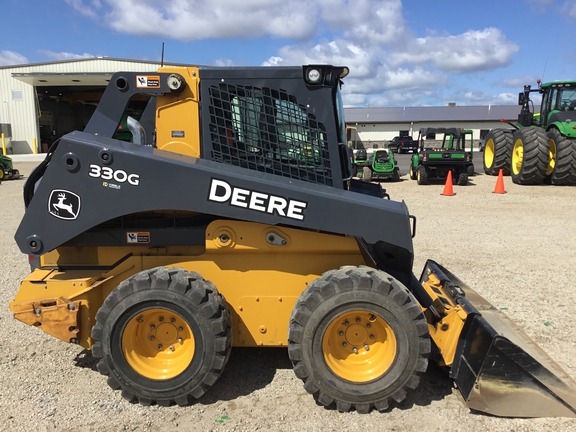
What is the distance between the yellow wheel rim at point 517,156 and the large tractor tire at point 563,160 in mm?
1191

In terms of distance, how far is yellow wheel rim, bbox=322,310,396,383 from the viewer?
10.9 feet

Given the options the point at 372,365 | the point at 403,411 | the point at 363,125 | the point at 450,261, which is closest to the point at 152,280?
the point at 372,365

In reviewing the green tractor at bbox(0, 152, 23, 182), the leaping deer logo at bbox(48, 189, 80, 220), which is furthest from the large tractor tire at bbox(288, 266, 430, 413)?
the green tractor at bbox(0, 152, 23, 182)

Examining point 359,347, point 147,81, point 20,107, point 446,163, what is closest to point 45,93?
point 20,107

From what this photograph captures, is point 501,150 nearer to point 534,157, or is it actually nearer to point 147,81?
point 534,157

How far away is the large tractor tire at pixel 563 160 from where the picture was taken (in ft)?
45.3

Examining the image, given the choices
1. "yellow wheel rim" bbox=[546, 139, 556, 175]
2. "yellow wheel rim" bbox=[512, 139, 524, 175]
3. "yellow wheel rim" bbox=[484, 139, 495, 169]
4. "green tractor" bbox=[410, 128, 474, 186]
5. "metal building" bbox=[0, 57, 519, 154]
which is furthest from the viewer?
"metal building" bbox=[0, 57, 519, 154]

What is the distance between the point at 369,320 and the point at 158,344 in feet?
5.18

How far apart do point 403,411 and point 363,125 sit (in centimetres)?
5420

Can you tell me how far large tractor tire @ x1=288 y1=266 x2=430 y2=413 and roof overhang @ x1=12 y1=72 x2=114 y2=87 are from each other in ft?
75.5

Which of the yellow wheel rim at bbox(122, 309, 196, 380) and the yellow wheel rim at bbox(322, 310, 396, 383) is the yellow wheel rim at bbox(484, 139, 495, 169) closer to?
the yellow wheel rim at bbox(322, 310, 396, 383)

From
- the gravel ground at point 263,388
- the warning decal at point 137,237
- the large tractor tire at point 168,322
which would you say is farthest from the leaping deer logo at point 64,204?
the gravel ground at point 263,388

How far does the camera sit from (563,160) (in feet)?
45.6

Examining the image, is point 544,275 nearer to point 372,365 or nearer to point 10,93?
point 372,365
